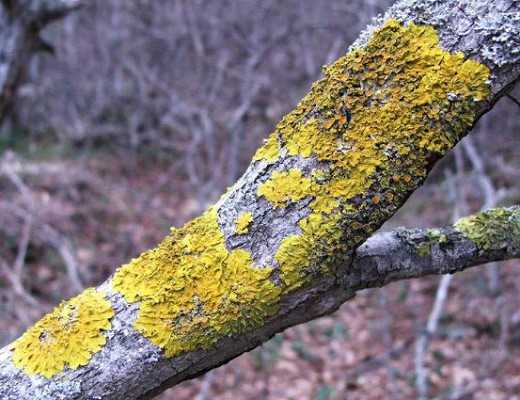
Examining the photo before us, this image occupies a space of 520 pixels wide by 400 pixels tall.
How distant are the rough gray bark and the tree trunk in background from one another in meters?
2.79

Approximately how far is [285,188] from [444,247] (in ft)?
1.37

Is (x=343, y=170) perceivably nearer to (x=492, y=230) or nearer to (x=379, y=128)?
(x=379, y=128)

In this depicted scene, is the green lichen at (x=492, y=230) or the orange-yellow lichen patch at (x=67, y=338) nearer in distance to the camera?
the orange-yellow lichen patch at (x=67, y=338)

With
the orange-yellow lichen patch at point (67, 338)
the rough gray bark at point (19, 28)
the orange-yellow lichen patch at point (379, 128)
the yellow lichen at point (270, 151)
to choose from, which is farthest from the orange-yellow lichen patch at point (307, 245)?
the rough gray bark at point (19, 28)

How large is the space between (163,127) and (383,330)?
19.9ft

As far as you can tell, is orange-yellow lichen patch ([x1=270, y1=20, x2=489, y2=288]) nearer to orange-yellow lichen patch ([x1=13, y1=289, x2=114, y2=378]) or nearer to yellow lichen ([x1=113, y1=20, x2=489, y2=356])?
yellow lichen ([x1=113, y1=20, x2=489, y2=356])

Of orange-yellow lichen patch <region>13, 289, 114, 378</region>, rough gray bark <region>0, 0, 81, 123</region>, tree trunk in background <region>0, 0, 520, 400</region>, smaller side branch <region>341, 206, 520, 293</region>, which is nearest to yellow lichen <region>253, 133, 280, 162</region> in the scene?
tree trunk in background <region>0, 0, 520, 400</region>

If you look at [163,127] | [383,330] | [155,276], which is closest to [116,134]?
[163,127]

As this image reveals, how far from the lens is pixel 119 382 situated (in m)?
1.00

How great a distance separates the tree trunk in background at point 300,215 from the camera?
38.1 inches

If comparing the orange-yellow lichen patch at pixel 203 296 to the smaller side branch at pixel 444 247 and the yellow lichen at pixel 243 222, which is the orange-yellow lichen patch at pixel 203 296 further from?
the smaller side branch at pixel 444 247

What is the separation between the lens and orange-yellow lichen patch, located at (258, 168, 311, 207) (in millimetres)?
1006

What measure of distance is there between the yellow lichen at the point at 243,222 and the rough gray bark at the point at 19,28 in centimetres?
289

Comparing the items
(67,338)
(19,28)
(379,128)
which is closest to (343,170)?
(379,128)
